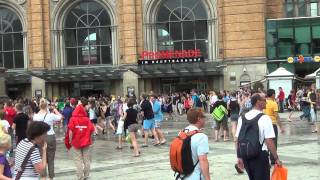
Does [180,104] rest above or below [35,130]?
below

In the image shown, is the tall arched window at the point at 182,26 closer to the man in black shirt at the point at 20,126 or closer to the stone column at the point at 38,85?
the stone column at the point at 38,85

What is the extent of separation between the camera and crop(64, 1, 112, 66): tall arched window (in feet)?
164

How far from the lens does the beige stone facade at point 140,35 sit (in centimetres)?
4538

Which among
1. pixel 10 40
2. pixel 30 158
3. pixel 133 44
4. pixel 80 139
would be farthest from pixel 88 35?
pixel 30 158

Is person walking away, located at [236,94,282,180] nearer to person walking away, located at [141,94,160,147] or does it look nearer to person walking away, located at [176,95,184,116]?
person walking away, located at [141,94,160,147]

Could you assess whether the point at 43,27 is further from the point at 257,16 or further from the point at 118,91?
the point at 257,16

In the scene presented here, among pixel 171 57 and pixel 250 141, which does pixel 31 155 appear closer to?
pixel 250 141

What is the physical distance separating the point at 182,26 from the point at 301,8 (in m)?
9.52

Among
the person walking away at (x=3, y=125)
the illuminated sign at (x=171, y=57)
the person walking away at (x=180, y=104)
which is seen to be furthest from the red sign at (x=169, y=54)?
the person walking away at (x=3, y=125)

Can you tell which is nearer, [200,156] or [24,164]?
[200,156]

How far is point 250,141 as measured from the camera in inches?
330

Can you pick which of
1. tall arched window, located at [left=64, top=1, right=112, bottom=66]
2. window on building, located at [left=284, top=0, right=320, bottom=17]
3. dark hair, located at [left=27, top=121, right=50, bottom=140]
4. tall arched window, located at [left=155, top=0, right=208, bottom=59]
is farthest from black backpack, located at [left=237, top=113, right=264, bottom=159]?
tall arched window, located at [left=64, top=1, right=112, bottom=66]

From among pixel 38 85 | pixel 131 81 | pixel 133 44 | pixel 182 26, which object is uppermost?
pixel 182 26

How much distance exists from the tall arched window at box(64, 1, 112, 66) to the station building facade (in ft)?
0.27
